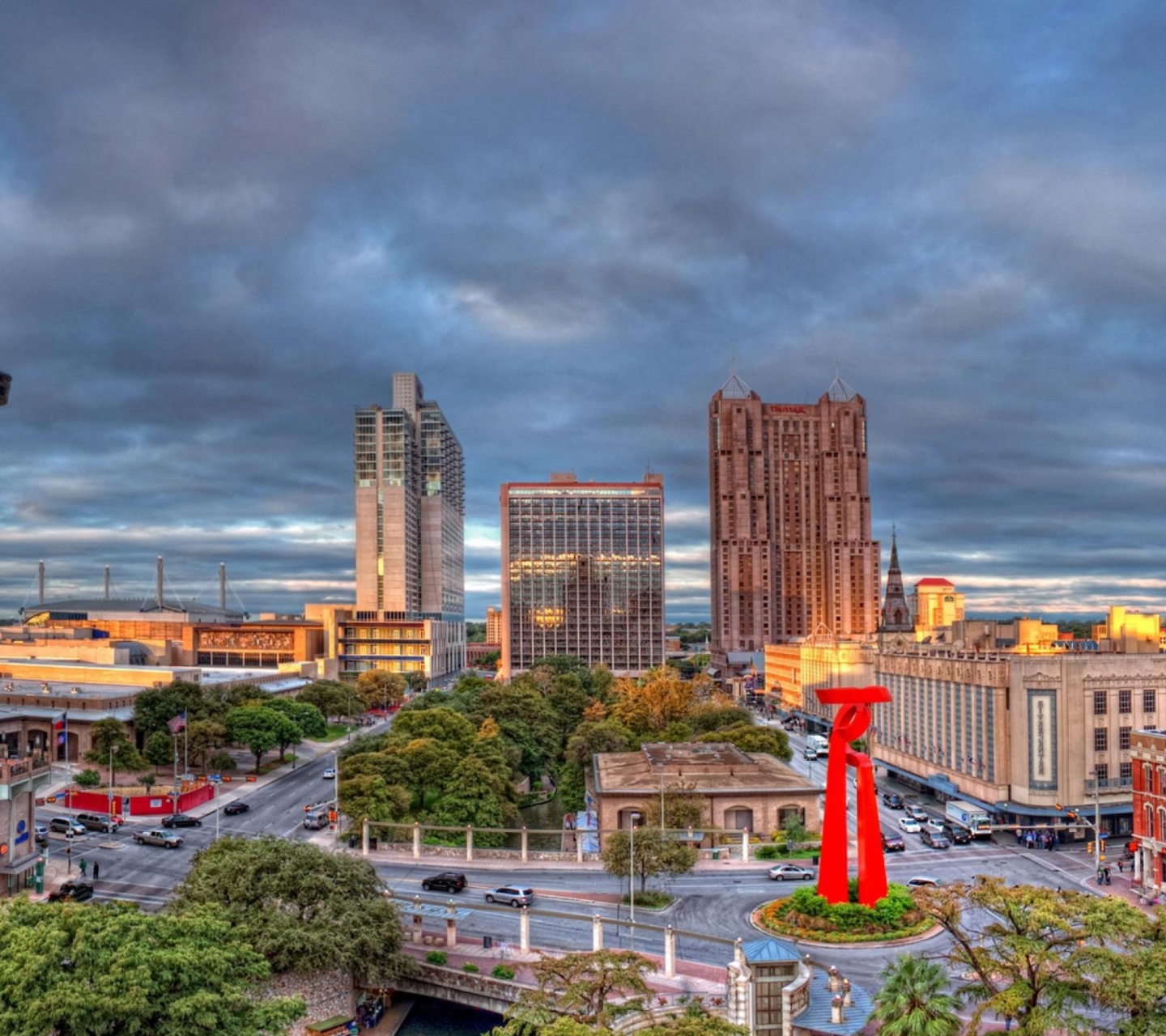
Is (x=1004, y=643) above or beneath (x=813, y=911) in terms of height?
above

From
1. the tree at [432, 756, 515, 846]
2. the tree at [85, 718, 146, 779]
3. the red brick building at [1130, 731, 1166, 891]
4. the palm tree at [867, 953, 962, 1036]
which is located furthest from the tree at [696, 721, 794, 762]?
the palm tree at [867, 953, 962, 1036]

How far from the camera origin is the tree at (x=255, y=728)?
359ft

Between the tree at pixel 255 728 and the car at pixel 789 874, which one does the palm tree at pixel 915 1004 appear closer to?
the car at pixel 789 874

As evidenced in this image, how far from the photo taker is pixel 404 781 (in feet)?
272

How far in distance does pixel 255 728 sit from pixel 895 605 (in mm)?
112764

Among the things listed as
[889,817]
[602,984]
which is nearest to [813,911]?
[602,984]

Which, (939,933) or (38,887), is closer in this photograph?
(939,933)

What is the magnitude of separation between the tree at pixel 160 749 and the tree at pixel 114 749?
222 cm

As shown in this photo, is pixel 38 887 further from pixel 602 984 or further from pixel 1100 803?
pixel 1100 803

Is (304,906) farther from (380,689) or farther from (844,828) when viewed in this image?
(380,689)

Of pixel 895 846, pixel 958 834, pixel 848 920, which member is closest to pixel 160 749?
pixel 895 846

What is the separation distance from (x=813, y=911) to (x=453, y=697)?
3789 inches

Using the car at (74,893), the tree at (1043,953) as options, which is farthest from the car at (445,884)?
the tree at (1043,953)

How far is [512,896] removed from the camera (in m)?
60.6
